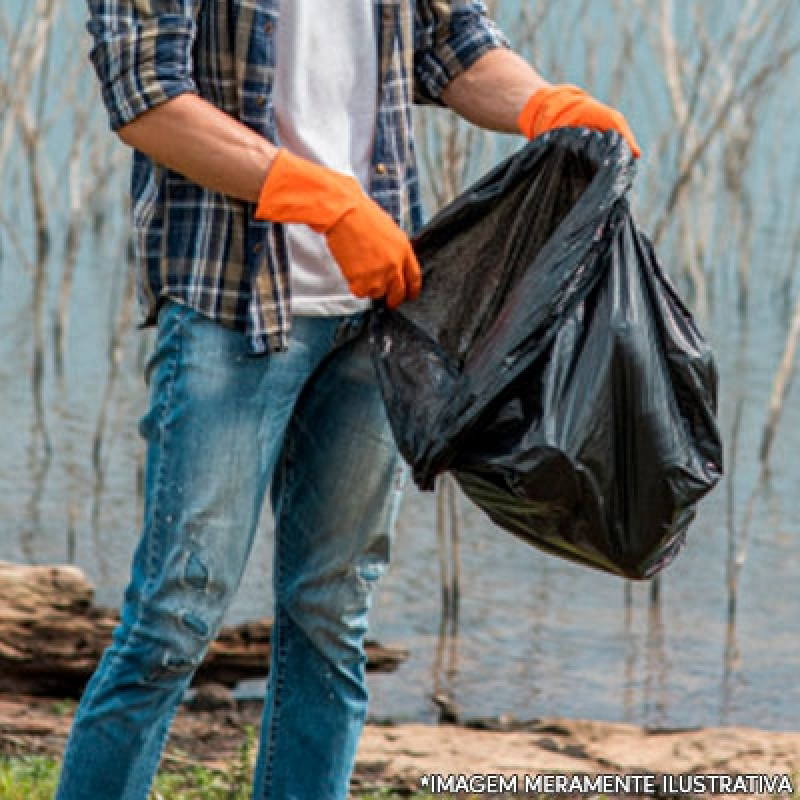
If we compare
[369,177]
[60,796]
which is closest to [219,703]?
[60,796]

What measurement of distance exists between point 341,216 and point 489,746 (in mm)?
1756

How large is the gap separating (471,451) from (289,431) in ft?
1.05

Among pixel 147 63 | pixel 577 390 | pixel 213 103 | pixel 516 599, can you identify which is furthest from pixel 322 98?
pixel 516 599

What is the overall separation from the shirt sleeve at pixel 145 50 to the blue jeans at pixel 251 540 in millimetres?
262

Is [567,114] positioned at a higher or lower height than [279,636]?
higher

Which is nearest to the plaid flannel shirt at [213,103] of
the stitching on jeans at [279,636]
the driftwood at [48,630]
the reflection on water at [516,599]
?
the stitching on jeans at [279,636]

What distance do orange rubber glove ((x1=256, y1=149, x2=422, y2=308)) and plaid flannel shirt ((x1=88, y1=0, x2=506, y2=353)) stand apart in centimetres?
9

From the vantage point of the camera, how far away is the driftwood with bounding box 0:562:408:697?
3.76 m

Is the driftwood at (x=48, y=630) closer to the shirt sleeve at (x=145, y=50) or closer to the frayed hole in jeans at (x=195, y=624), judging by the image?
the frayed hole in jeans at (x=195, y=624)

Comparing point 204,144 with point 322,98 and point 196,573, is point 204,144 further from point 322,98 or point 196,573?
point 196,573

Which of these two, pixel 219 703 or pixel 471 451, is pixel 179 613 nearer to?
pixel 471 451

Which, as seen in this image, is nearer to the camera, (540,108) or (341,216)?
(341,216)

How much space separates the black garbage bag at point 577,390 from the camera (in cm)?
208

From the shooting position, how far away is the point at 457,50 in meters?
2.42
